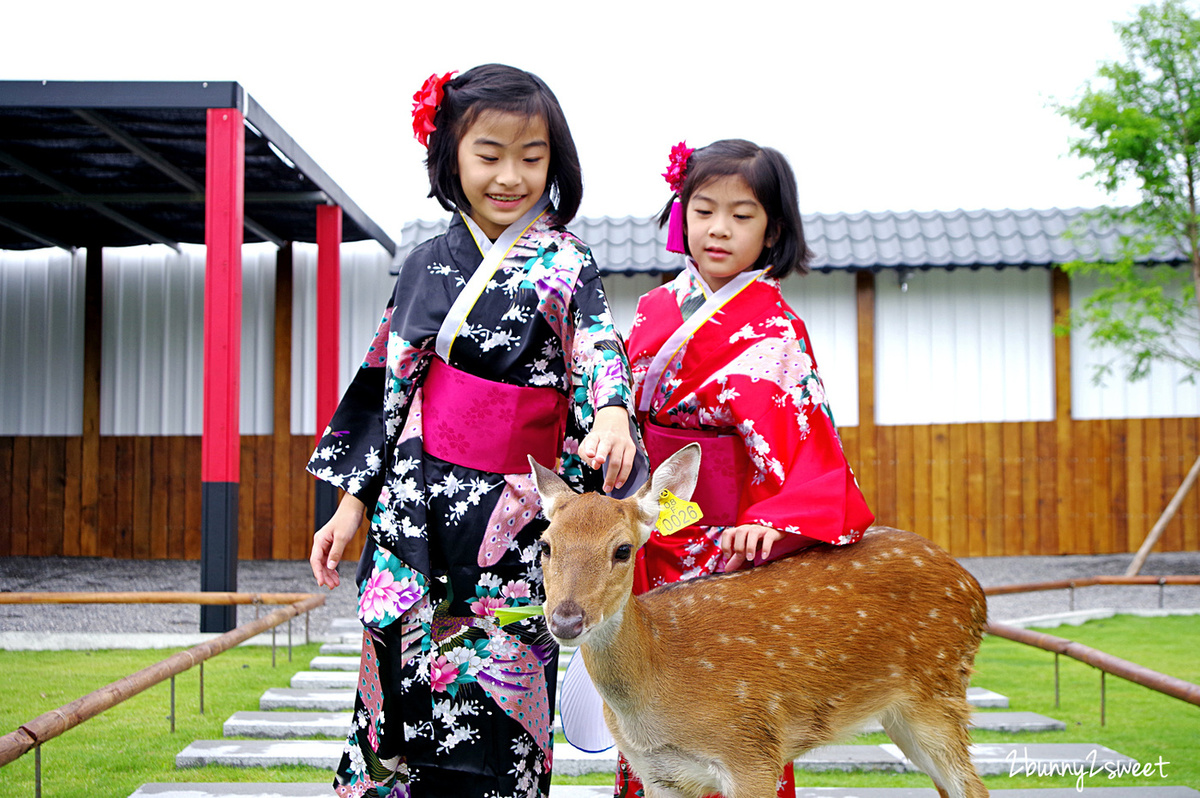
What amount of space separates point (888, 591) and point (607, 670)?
0.70m

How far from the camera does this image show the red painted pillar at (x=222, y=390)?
6211 millimetres

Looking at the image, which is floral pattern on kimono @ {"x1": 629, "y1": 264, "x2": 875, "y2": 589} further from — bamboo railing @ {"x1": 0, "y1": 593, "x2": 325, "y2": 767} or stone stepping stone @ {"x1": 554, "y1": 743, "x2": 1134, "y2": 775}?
bamboo railing @ {"x1": 0, "y1": 593, "x2": 325, "y2": 767}

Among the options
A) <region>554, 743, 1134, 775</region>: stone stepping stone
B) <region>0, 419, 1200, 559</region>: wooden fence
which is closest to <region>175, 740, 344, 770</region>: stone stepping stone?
<region>554, 743, 1134, 775</region>: stone stepping stone

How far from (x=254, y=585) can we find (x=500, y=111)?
7505 millimetres

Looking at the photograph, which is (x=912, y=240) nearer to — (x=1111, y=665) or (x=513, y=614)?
(x=1111, y=665)

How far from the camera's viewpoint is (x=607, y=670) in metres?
1.82

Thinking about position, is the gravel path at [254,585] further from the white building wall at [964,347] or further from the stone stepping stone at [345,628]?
the white building wall at [964,347]

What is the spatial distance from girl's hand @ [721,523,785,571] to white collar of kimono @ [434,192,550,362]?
0.72 meters

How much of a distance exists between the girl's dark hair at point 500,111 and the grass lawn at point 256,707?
2.20 meters

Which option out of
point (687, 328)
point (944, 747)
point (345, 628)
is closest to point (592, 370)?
point (687, 328)

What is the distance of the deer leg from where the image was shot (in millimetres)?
2033

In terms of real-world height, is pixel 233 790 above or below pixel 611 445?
below

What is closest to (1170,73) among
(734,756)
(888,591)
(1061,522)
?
(1061,522)

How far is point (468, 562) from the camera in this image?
6.23ft
